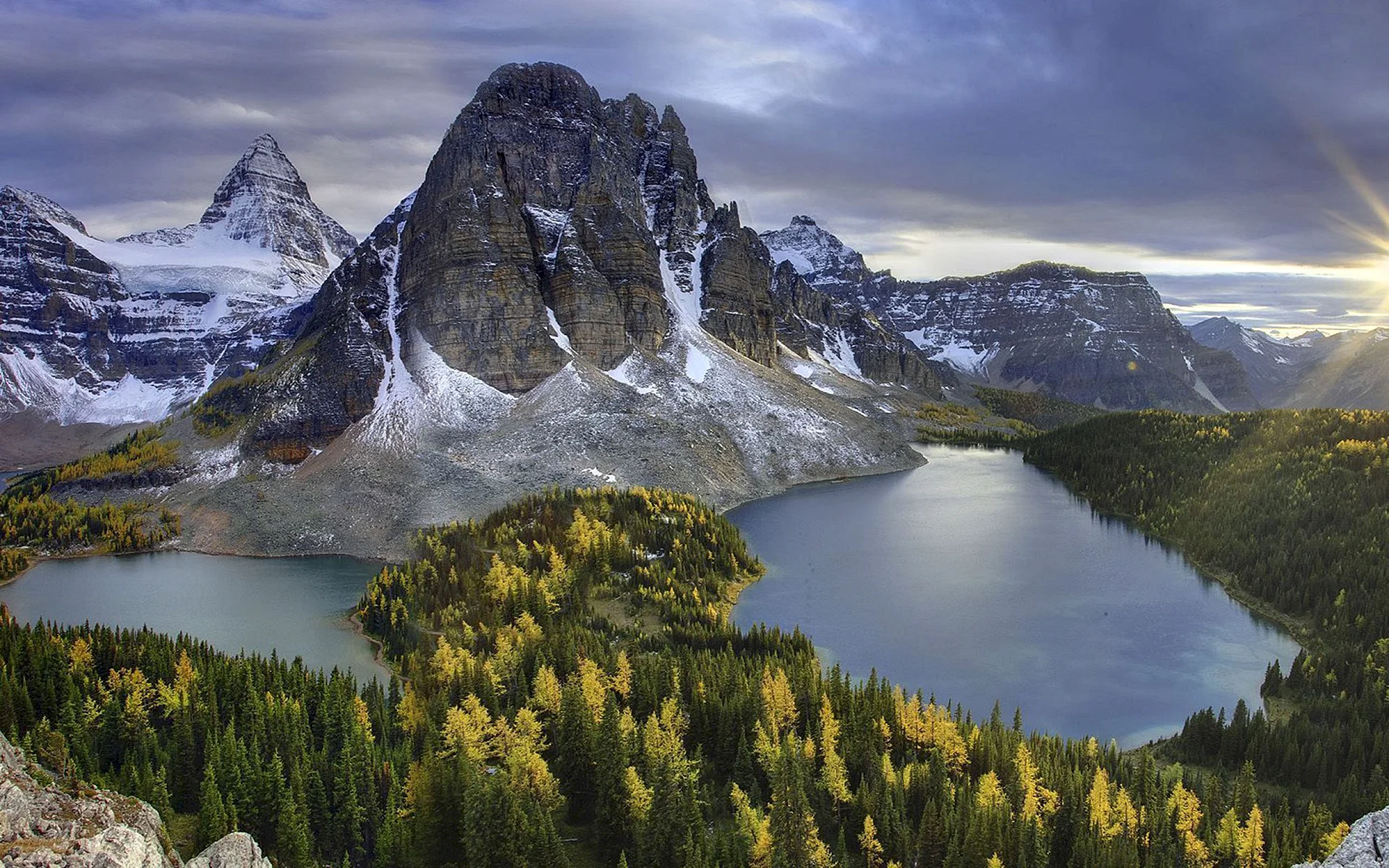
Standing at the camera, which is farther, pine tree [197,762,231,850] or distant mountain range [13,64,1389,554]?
distant mountain range [13,64,1389,554]

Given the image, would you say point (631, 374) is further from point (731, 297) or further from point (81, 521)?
point (81, 521)

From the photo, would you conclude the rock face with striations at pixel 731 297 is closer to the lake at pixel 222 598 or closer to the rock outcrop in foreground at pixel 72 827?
the lake at pixel 222 598

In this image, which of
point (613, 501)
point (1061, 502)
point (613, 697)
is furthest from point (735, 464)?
point (613, 697)

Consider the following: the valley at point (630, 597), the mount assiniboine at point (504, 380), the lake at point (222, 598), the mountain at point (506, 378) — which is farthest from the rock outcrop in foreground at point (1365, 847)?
the mountain at point (506, 378)

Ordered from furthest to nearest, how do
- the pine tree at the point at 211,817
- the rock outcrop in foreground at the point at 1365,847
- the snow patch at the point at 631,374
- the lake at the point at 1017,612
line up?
the snow patch at the point at 631,374
the lake at the point at 1017,612
the pine tree at the point at 211,817
the rock outcrop in foreground at the point at 1365,847

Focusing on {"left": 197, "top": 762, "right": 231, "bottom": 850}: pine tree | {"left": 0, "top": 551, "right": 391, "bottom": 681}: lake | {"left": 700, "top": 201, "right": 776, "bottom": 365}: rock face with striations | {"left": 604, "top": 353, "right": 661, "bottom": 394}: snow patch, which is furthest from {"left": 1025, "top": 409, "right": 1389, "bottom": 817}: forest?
{"left": 604, "top": 353, "right": 661, "bottom": 394}: snow patch

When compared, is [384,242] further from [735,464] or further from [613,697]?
[613,697]

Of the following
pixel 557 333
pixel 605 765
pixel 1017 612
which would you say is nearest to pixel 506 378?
pixel 557 333

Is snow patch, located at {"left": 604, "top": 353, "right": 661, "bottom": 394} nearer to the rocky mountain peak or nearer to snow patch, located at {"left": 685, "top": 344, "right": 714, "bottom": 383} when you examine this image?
snow patch, located at {"left": 685, "top": 344, "right": 714, "bottom": 383}
